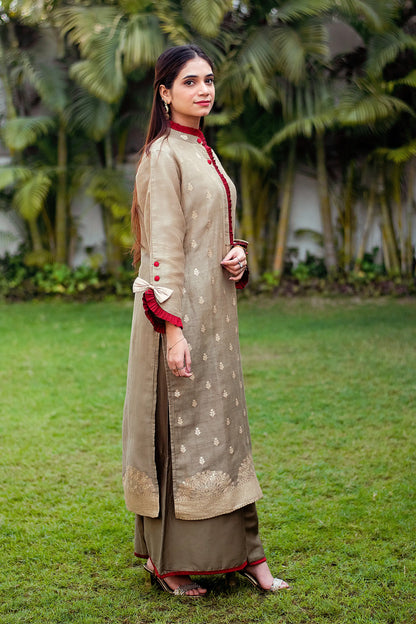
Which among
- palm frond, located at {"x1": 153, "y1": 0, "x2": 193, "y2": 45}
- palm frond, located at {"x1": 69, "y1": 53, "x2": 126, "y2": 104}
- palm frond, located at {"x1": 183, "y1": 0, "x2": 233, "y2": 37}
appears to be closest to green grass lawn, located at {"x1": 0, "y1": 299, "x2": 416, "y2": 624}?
palm frond, located at {"x1": 69, "y1": 53, "x2": 126, "y2": 104}

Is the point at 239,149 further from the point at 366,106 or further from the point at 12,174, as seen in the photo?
the point at 12,174

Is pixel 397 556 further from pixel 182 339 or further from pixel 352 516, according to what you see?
pixel 182 339

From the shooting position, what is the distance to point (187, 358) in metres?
2.34

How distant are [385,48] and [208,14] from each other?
222 centimetres

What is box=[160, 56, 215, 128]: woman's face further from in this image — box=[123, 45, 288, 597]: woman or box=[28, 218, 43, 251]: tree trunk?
box=[28, 218, 43, 251]: tree trunk

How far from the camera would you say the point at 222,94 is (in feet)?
29.0

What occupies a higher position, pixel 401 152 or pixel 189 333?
pixel 401 152

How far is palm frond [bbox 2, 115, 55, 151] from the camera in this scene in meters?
9.30

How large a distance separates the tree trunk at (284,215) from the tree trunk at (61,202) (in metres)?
3.03

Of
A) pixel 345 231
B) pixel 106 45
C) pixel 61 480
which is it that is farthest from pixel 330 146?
pixel 61 480

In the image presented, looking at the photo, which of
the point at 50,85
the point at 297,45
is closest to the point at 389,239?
the point at 297,45

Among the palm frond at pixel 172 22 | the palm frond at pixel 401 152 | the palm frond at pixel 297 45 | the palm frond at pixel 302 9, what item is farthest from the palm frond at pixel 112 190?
the palm frond at pixel 401 152

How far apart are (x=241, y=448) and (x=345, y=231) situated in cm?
747

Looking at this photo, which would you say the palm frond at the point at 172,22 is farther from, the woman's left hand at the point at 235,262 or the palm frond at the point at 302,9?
the woman's left hand at the point at 235,262
